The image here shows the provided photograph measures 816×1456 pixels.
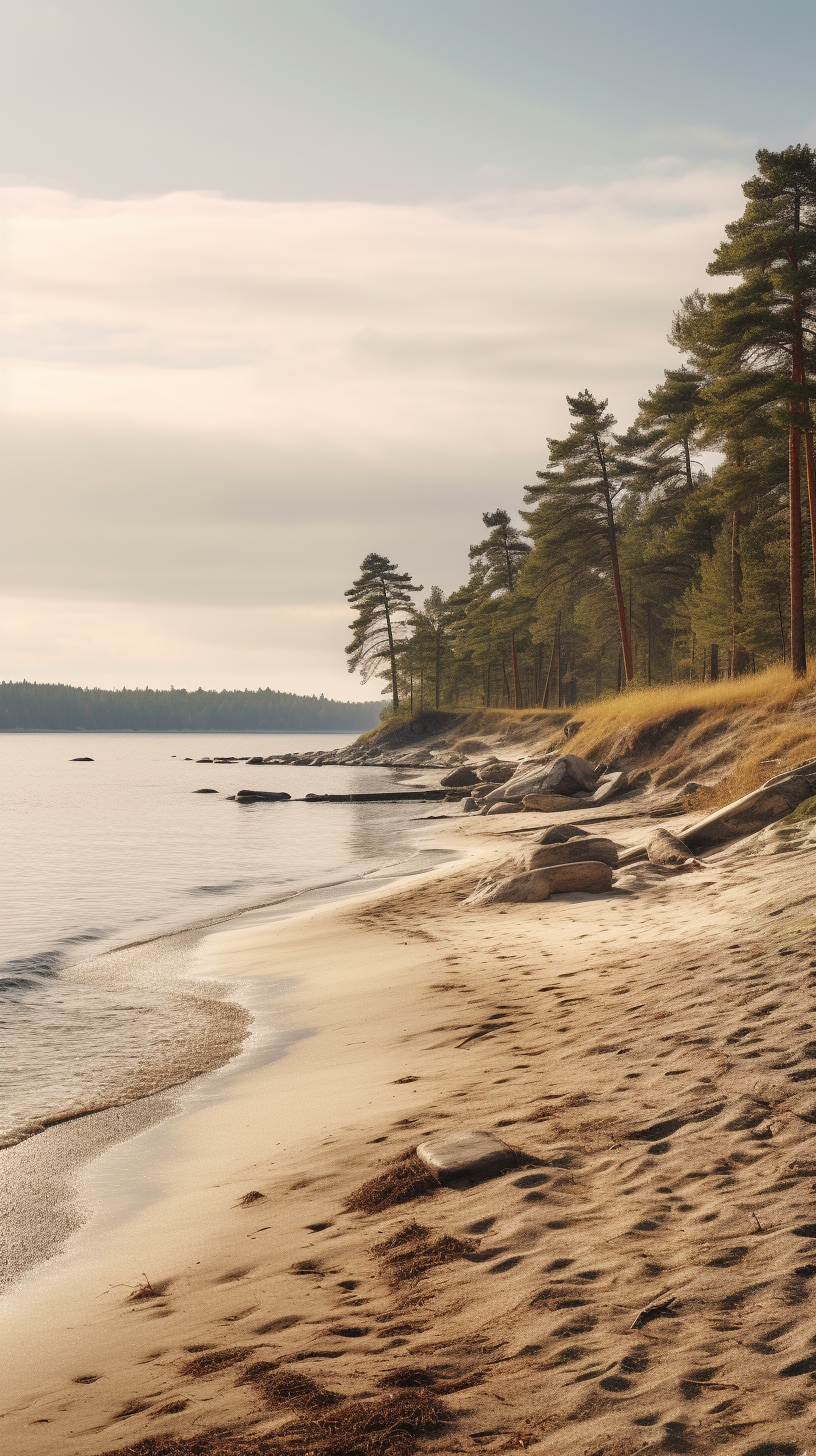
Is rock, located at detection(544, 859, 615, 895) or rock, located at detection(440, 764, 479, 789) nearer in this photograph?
rock, located at detection(544, 859, 615, 895)

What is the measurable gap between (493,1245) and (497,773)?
35.1 meters

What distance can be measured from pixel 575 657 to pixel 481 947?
228 ft

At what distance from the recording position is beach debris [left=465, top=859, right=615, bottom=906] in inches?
504

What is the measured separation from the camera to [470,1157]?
4707mm

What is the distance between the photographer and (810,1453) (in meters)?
2.49

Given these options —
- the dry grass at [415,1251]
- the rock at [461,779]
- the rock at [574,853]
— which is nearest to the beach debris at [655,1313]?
the dry grass at [415,1251]

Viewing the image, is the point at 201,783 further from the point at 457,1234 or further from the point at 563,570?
the point at 457,1234

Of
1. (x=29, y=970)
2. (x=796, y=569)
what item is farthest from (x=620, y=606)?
(x=29, y=970)

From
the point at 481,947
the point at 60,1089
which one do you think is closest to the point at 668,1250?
the point at 60,1089

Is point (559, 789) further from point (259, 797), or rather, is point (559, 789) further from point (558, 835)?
point (259, 797)

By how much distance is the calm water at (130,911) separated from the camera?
27.9 ft

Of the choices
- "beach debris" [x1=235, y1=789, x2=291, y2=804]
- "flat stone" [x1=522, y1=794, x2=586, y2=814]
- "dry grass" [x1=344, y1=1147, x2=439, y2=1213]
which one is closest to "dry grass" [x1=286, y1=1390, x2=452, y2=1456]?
"dry grass" [x1=344, y1=1147, x2=439, y2=1213]

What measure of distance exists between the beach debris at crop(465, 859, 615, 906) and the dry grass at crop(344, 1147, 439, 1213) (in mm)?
8263

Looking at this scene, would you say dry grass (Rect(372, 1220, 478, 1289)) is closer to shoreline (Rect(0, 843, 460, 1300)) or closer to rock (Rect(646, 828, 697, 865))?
shoreline (Rect(0, 843, 460, 1300))
